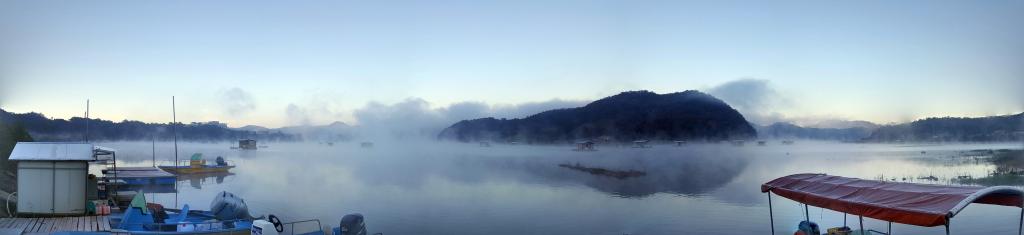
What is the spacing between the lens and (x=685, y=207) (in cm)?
3453

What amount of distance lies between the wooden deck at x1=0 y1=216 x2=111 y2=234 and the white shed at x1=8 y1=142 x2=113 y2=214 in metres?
0.53

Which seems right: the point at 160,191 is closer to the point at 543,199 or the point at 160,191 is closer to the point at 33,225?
the point at 543,199

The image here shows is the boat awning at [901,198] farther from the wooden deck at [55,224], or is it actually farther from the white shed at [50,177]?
the white shed at [50,177]

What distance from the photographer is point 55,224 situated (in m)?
14.8

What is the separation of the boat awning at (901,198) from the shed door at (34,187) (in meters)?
18.3

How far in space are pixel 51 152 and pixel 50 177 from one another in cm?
69

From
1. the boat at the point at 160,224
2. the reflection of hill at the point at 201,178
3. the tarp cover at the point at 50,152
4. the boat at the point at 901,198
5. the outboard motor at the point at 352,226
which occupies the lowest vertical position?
the reflection of hill at the point at 201,178

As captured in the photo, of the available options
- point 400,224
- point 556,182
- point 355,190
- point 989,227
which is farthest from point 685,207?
point 355,190

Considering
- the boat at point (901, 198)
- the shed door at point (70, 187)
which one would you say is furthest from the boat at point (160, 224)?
the boat at point (901, 198)

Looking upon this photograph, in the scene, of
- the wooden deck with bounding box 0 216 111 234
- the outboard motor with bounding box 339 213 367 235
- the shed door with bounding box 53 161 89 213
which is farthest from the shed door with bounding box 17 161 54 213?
the outboard motor with bounding box 339 213 367 235

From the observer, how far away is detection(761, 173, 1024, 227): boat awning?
10.3 meters

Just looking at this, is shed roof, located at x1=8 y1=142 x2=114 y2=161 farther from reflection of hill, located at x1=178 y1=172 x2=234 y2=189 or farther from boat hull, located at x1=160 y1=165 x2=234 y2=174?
boat hull, located at x1=160 y1=165 x2=234 y2=174

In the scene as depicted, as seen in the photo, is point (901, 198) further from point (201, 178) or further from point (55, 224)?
point (201, 178)

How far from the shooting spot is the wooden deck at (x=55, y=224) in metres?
14.0
